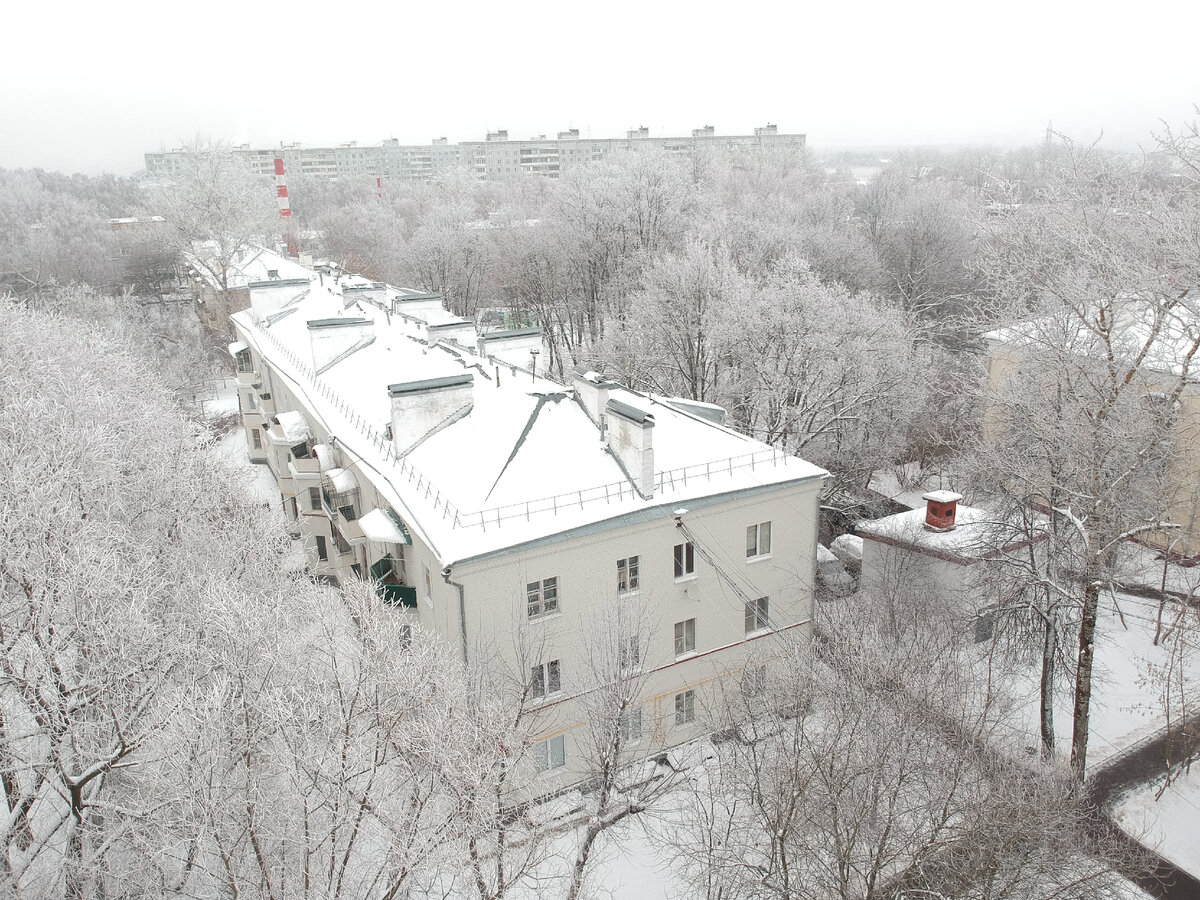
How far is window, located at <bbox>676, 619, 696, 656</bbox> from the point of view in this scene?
1866cm

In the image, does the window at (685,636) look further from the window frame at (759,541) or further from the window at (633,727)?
the window frame at (759,541)

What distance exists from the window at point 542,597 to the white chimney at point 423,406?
4950 mm

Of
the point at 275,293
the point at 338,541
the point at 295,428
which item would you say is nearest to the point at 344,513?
the point at 338,541

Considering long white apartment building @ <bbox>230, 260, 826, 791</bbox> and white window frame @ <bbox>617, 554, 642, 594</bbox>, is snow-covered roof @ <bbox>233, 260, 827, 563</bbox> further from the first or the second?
white window frame @ <bbox>617, 554, 642, 594</bbox>

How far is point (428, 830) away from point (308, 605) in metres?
5.68

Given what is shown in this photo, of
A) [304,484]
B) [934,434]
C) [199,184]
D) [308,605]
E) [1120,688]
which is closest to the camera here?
[308,605]

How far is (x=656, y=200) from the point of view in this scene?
4803 cm

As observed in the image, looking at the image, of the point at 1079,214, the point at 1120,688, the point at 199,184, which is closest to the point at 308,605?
the point at 1079,214

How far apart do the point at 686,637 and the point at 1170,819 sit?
1080 centimetres

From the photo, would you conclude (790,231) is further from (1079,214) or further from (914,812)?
(914,812)

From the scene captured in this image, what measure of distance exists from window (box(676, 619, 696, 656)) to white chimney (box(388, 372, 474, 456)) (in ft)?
23.6

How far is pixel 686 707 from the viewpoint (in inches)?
752

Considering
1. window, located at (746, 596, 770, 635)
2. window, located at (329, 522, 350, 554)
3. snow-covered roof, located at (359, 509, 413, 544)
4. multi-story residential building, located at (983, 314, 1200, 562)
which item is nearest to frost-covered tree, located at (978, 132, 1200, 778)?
multi-story residential building, located at (983, 314, 1200, 562)

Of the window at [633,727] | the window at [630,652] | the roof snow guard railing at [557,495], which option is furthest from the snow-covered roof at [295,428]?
the window at [633,727]
